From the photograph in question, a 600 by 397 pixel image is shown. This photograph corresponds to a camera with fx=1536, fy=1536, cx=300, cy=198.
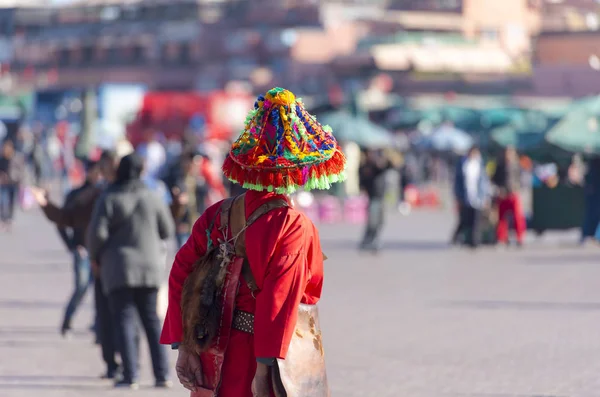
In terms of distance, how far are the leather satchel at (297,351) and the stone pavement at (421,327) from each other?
3.57 metres

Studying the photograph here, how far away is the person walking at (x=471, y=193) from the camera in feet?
71.5

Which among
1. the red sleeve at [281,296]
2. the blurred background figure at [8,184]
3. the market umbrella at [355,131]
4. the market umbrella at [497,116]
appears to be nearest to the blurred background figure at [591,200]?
the blurred background figure at [8,184]

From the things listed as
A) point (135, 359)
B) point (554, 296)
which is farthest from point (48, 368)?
point (554, 296)

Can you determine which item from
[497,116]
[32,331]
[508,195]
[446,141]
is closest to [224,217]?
[32,331]

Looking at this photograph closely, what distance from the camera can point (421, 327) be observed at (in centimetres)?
1237

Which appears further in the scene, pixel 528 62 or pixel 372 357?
pixel 528 62

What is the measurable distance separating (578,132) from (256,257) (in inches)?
732

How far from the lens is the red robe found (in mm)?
5352

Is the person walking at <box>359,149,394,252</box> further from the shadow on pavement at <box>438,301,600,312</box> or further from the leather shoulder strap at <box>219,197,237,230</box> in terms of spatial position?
the leather shoulder strap at <box>219,197,237,230</box>

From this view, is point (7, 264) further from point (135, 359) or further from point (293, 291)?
point (293, 291)

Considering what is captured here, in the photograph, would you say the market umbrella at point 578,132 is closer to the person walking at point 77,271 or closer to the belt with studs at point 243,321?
the person walking at point 77,271

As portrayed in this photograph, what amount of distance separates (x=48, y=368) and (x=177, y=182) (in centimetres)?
599

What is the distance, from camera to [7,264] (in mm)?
18844

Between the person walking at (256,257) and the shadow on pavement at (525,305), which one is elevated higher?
the person walking at (256,257)
